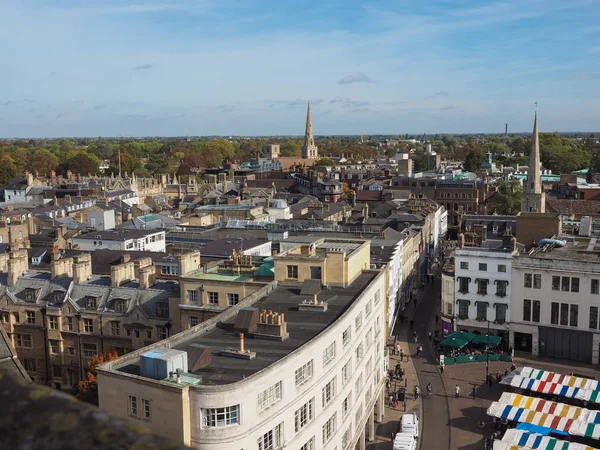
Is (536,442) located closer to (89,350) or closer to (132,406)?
(132,406)

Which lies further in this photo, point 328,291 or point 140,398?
Result: point 328,291

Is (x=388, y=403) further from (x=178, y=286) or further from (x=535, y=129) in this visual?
(x=535, y=129)

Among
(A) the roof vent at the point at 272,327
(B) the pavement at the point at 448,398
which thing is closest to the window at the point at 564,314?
(B) the pavement at the point at 448,398

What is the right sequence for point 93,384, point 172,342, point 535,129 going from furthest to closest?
point 535,129
point 93,384
point 172,342

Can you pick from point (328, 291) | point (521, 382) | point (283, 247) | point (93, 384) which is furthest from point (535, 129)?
point (93, 384)

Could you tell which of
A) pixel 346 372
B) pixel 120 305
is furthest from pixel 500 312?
pixel 120 305

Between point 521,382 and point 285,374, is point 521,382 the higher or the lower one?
the lower one

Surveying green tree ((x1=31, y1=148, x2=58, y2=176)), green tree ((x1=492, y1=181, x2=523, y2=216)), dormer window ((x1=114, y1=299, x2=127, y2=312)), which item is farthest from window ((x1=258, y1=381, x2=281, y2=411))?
green tree ((x1=31, y1=148, x2=58, y2=176))
